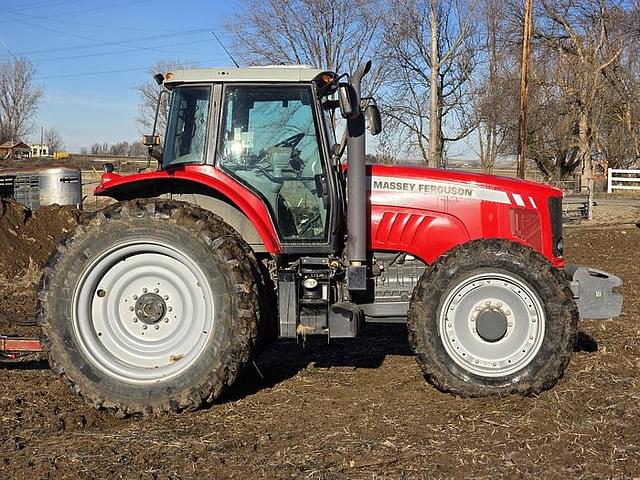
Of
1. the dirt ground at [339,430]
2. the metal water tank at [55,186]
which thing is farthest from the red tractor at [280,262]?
the metal water tank at [55,186]

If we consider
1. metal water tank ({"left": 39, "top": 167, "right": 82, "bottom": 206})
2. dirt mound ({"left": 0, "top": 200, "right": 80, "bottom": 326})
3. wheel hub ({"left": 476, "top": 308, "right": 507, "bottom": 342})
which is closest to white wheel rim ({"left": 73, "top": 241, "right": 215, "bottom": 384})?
wheel hub ({"left": 476, "top": 308, "right": 507, "bottom": 342})

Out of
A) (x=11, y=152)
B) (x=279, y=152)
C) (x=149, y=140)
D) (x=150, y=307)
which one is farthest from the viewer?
(x=11, y=152)

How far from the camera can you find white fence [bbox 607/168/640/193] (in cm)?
3494

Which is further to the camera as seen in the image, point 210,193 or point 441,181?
point 441,181

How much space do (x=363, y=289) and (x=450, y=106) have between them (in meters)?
32.8

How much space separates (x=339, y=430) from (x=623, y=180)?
111 ft

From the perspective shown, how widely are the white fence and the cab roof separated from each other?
32461 millimetres

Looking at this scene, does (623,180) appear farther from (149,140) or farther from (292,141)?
(149,140)

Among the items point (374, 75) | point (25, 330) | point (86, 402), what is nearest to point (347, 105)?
point (86, 402)

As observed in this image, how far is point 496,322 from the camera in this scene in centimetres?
538

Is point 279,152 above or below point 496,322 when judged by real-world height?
above

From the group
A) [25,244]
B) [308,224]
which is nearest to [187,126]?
[308,224]

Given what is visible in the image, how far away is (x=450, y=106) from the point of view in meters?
37.1

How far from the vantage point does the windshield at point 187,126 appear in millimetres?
5609
